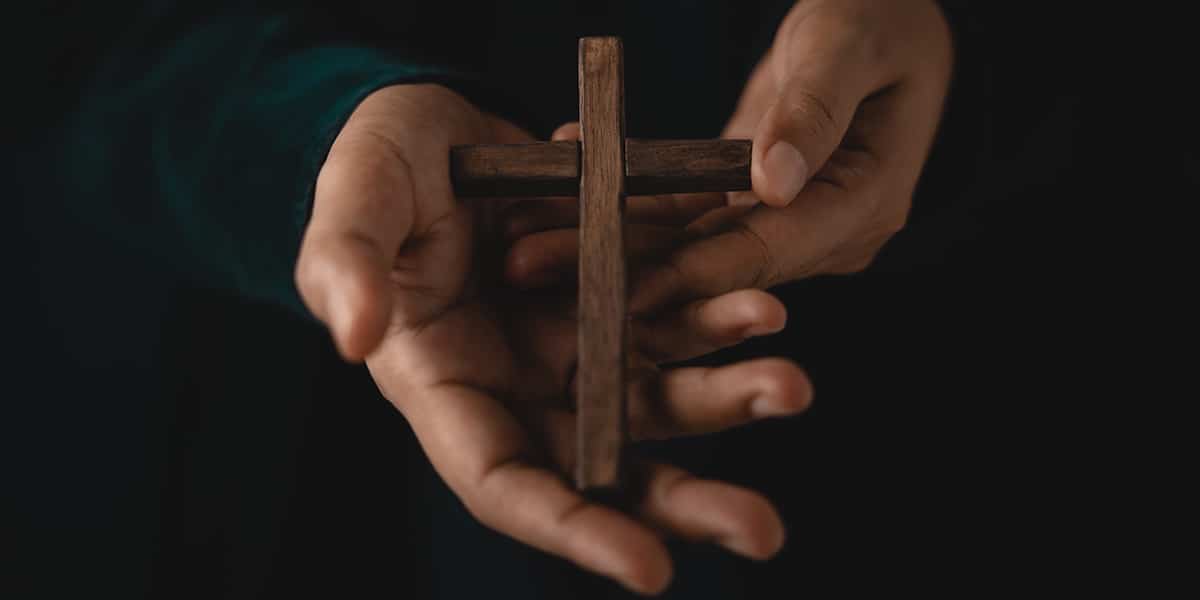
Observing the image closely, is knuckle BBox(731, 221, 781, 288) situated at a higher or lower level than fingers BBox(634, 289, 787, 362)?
higher

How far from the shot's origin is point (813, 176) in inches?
37.3

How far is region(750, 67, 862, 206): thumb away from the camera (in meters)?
0.76

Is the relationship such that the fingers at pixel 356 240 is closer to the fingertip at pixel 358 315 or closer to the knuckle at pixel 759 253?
the fingertip at pixel 358 315

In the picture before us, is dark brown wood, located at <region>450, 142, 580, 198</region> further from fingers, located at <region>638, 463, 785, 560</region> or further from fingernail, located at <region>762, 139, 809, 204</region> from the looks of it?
fingers, located at <region>638, 463, 785, 560</region>

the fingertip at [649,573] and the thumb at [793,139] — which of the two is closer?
the fingertip at [649,573]

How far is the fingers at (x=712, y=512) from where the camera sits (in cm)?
54

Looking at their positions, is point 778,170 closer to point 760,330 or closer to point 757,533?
point 760,330

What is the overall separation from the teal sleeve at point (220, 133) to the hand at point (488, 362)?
0.38 ft

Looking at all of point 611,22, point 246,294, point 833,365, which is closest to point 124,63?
point 246,294

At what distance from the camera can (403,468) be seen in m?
1.42

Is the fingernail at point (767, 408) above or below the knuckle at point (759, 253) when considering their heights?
below

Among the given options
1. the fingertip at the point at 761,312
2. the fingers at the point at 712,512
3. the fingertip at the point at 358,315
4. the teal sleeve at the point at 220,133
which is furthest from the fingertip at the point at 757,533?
the teal sleeve at the point at 220,133

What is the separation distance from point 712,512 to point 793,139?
374 mm

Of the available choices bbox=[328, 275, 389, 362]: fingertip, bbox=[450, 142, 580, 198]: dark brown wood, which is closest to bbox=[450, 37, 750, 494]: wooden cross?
bbox=[450, 142, 580, 198]: dark brown wood
